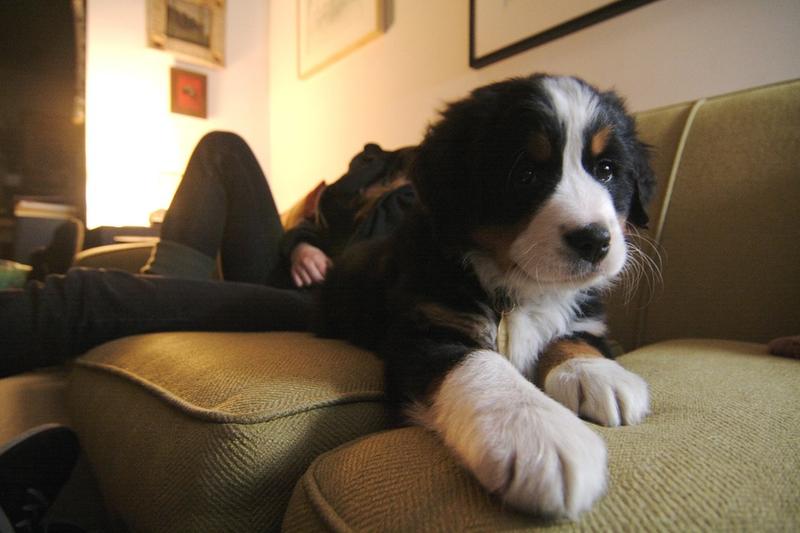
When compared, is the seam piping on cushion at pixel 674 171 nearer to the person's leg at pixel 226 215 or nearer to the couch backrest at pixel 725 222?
the couch backrest at pixel 725 222

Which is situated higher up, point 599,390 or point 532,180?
point 532,180

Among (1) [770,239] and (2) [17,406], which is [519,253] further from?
(2) [17,406]

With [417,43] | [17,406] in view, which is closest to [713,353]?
[17,406]

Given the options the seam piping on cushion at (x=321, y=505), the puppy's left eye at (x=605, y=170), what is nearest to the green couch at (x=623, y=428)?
the seam piping on cushion at (x=321, y=505)

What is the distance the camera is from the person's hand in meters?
2.14

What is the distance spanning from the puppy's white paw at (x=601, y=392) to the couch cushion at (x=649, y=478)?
0.11 ft

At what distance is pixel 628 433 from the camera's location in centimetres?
65

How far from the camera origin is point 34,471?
1.06 metres

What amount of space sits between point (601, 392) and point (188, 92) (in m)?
4.63

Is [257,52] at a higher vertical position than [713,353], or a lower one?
higher

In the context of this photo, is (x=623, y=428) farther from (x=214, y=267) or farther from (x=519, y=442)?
(x=214, y=267)

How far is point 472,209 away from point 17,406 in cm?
149

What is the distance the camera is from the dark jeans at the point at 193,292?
4.40 ft

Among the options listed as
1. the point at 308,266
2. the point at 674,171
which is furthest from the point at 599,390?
the point at 308,266
